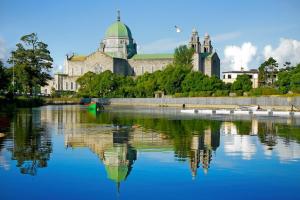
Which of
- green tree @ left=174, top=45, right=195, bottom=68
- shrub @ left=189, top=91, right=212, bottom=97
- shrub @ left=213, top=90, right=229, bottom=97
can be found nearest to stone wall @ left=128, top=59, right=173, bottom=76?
green tree @ left=174, top=45, right=195, bottom=68

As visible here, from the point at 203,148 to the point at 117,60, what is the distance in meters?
160

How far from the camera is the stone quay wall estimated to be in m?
75.1

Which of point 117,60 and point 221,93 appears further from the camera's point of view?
point 117,60

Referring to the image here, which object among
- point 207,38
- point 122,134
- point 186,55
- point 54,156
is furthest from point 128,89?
point 54,156

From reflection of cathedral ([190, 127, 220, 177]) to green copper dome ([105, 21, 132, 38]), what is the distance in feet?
527

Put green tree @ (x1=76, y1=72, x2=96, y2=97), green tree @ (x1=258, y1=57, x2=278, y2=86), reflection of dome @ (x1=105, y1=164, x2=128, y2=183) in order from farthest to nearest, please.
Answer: green tree @ (x1=76, y1=72, x2=96, y2=97), green tree @ (x1=258, y1=57, x2=278, y2=86), reflection of dome @ (x1=105, y1=164, x2=128, y2=183)

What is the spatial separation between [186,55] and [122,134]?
111 meters

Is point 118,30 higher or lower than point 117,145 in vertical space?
higher

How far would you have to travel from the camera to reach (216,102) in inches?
3676

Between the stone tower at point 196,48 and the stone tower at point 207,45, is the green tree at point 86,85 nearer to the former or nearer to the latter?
the stone tower at point 196,48

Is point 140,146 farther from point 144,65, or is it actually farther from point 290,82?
point 144,65

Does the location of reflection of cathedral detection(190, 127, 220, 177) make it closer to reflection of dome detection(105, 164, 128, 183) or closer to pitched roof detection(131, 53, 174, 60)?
reflection of dome detection(105, 164, 128, 183)

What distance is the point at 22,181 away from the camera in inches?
689

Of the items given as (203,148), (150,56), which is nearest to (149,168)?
(203,148)
